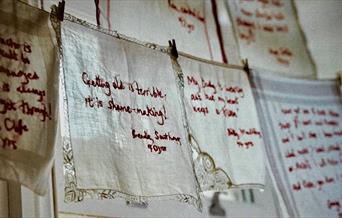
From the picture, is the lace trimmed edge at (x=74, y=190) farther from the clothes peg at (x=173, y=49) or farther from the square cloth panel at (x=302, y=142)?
the square cloth panel at (x=302, y=142)

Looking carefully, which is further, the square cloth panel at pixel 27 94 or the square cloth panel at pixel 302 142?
the square cloth panel at pixel 302 142

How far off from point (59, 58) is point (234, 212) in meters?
0.69

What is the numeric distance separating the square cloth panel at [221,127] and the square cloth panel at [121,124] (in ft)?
0.22

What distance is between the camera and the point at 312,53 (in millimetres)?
1712

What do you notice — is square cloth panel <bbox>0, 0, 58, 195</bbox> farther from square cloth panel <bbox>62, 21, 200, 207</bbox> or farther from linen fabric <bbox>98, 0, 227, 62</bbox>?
linen fabric <bbox>98, 0, 227, 62</bbox>

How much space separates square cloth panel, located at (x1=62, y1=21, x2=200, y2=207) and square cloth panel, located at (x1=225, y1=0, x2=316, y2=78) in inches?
16.5

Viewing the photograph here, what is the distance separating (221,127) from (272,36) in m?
0.44

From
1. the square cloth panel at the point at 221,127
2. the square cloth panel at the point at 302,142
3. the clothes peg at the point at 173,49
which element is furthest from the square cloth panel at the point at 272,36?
the clothes peg at the point at 173,49

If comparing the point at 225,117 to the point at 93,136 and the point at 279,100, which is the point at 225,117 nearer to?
the point at 279,100

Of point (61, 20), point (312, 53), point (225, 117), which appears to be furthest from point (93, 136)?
point (312, 53)

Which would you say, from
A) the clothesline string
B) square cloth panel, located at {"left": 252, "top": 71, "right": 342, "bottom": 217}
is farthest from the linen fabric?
square cloth panel, located at {"left": 252, "top": 71, "right": 342, "bottom": 217}

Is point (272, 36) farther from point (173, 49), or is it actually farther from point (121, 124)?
point (121, 124)

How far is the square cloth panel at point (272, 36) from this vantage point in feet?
5.04

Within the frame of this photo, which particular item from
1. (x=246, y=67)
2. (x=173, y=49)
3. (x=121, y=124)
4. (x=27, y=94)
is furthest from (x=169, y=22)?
(x=27, y=94)
